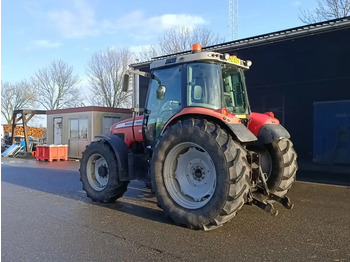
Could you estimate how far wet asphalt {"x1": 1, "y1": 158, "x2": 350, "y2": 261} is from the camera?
12.2ft

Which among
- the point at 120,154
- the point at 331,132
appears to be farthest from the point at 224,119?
the point at 331,132


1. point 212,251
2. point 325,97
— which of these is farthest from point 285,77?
point 212,251

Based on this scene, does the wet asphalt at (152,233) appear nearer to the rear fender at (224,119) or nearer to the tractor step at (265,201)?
the tractor step at (265,201)

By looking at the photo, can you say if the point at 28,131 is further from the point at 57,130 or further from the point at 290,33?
the point at 290,33

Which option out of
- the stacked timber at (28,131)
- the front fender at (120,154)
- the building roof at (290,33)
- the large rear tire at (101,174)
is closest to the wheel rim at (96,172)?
the large rear tire at (101,174)

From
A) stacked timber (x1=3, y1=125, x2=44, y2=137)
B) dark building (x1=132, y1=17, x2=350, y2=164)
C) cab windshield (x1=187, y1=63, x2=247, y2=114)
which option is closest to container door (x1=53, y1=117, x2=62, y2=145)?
stacked timber (x1=3, y1=125, x2=44, y2=137)

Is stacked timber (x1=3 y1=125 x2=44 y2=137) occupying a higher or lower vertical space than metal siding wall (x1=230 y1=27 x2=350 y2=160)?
lower

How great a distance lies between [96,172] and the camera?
21.3 feet

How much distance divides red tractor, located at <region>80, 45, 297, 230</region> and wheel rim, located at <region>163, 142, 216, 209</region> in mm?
15

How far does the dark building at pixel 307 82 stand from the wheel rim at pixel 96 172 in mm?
6831

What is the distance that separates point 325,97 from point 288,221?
23.7ft

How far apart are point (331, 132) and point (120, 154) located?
7721 millimetres

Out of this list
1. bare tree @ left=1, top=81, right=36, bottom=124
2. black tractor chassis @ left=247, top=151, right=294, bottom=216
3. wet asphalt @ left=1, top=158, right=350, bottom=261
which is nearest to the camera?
wet asphalt @ left=1, top=158, right=350, bottom=261

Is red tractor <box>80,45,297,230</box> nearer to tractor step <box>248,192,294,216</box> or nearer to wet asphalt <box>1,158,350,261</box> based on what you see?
tractor step <box>248,192,294,216</box>
